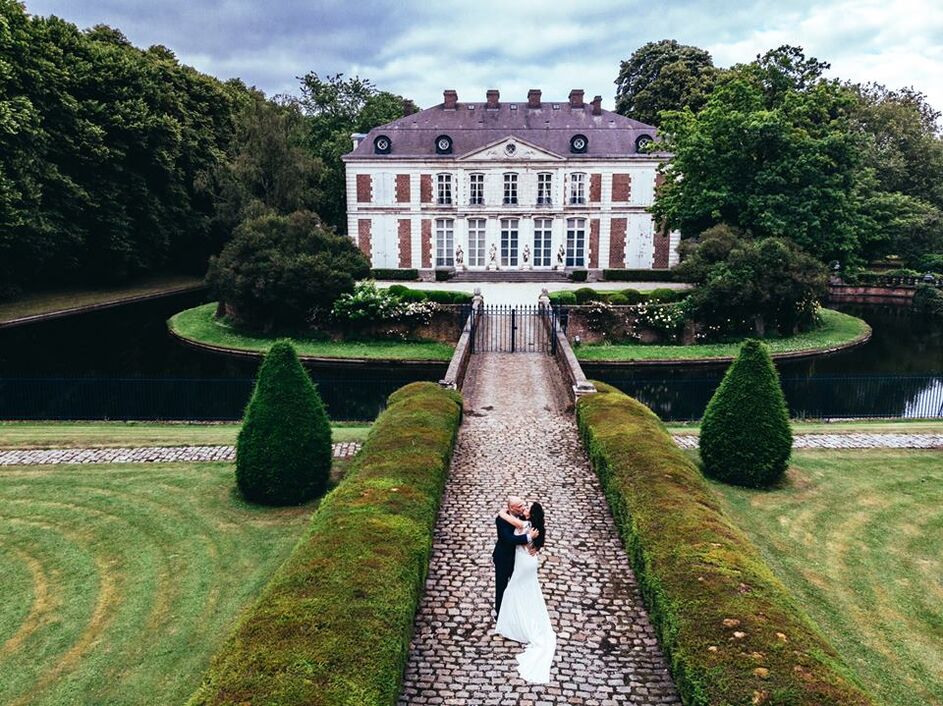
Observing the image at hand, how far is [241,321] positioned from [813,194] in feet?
81.7

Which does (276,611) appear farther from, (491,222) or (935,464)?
(491,222)

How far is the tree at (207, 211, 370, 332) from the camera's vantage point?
2762 cm

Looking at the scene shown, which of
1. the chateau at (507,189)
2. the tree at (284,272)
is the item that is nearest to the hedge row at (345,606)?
the tree at (284,272)

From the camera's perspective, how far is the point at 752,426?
1163 centimetres

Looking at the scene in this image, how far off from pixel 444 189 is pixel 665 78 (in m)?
25.3

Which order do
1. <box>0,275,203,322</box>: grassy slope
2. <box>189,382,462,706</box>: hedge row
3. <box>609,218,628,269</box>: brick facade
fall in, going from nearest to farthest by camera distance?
<box>189,382,462,706</box>: hedge row → <box>0,275,203,322</box>: grassy slope → <box>609,218,628,269</box>: brick facade

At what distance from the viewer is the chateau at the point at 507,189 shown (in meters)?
41.2

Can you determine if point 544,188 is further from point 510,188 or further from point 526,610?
point 526,610

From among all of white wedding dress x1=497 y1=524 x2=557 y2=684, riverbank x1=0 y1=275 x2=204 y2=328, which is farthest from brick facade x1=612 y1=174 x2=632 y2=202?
white wedding dress x1=497 y1=524 x2=557 y2=684

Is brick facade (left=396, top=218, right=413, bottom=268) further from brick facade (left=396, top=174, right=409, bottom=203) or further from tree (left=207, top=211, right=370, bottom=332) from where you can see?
tree (left=207, top=211, right=370, bottom=332)

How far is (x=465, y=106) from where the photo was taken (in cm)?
4325

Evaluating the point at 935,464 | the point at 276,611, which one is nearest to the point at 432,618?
the point at 276,611

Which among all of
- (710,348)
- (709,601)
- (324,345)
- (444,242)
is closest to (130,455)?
(709,601)

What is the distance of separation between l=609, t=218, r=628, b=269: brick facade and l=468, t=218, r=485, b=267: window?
25.9 ft
